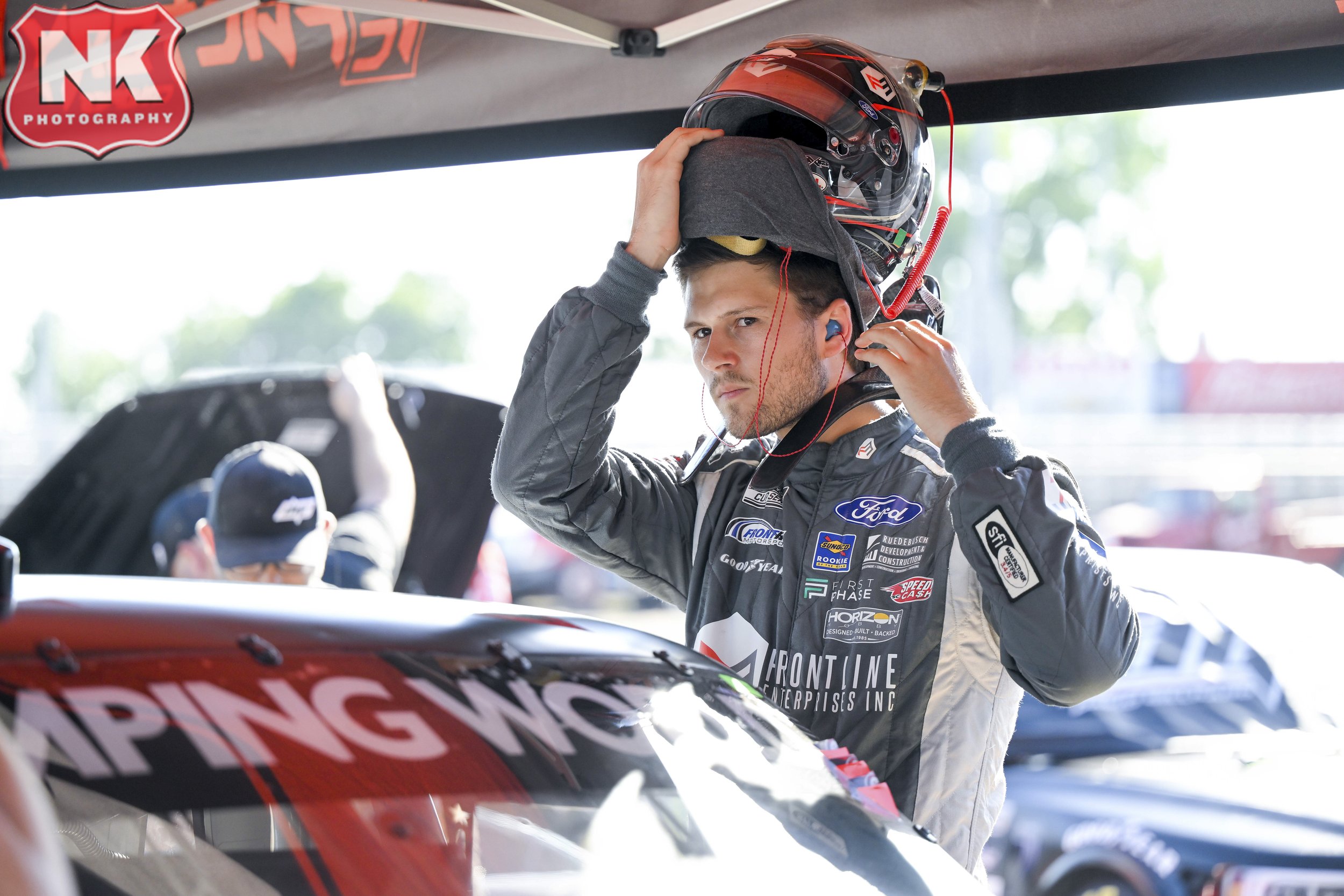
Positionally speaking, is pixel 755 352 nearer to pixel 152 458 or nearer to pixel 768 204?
pixel 768 204

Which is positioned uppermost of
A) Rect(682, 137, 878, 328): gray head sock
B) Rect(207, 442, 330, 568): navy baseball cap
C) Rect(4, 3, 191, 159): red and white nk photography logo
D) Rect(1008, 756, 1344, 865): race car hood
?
Rect(4, 3, 191, 159): red and white nk photography logo

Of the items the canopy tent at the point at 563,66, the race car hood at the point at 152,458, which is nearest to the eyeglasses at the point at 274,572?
the race car hood at the point at 152,458

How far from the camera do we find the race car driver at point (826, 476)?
182 cm

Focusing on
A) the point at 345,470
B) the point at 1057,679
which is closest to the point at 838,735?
the point at 1057,679

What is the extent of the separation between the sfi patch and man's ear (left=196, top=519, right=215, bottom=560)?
110 inches

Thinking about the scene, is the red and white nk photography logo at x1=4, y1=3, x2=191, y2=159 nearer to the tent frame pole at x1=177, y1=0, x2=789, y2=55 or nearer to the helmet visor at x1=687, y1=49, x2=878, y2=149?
the tent frame pole at x1=177, y1=0, x2=789, y2=55

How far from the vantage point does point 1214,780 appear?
3984mm

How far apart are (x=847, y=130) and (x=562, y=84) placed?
103 cm

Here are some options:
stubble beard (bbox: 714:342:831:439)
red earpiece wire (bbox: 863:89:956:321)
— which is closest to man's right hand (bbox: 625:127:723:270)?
stubble beard (bbox: 714:342:831:439)

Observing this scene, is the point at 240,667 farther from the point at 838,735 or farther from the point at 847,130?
the point at 847,130

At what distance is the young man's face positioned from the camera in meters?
2.24

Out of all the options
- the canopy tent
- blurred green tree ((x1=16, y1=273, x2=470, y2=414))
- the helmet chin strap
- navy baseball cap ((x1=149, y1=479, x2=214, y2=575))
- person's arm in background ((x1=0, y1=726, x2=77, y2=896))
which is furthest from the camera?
blurred green tree ((x1=16, y1=273, x2=470, y2=414))

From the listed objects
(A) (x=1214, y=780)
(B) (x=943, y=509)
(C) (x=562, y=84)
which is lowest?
(A) (x=1214, y=780)

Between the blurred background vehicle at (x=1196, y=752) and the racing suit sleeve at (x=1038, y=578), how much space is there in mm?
2143
